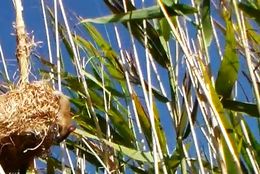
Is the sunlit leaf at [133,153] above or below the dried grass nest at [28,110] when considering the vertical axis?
below

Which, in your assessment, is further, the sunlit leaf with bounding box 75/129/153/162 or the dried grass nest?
the sunlit leaf with bounding box 75/129/153/162

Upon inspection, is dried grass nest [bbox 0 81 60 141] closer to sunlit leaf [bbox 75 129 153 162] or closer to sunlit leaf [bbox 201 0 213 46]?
sunlit leaf [bbox 75 129 153 162]

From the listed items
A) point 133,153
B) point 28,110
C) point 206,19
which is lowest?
point 133,153

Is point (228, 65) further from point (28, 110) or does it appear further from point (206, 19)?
point (28, 110)

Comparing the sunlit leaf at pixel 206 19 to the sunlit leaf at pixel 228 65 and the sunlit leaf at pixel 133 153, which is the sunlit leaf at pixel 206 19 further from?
the sunlit leaf at pixel 133 153

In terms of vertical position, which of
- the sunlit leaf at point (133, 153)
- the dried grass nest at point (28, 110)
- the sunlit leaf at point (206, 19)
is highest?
the sunlit leaf at point (206, 19)

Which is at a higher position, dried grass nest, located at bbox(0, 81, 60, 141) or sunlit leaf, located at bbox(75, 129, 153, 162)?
dried grass nest, located at bbox(0, 81, 60, 141)

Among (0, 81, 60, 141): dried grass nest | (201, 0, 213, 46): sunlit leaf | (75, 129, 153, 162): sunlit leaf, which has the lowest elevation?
(75, 129, 153, 162): sunlit leaf

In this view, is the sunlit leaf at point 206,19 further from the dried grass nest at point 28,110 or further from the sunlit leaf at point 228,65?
the dried grass nest at point 28,110

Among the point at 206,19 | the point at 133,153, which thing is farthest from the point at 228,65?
the point at 133,153

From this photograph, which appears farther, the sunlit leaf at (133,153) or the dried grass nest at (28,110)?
the sunlit leaf at (133,153)
